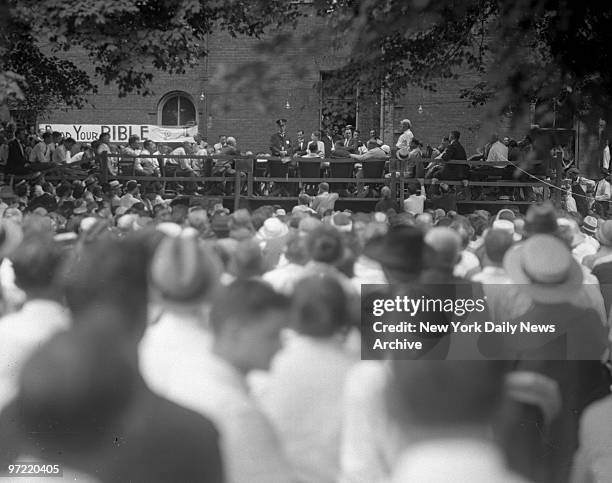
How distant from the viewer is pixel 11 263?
4547 mm

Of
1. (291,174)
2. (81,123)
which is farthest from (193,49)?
(81,123)

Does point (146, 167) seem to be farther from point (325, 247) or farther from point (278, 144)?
point (325, 247)

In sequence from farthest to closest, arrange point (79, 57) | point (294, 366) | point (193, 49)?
point (79, 57) → point (193, 49) → point (294, 366)

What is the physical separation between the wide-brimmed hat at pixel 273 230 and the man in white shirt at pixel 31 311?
2.28 meters

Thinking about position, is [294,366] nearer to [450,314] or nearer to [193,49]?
[450,314]

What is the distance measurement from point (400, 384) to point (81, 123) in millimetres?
20954

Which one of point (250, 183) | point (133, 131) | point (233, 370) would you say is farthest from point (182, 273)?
point (133, 131)

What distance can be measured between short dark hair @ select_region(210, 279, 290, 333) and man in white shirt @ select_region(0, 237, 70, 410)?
1.99 ft

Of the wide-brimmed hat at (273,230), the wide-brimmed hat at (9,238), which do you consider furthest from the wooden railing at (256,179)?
the wide-brimmed hat at (9,238)

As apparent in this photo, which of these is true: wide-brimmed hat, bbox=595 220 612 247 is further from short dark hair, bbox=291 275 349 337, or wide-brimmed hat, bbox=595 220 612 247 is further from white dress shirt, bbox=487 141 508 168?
white dress shirt, bbox=487 141 508 168

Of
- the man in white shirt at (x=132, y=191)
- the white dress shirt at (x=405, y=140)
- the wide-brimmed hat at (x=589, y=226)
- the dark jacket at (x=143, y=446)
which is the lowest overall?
the dark jacket at (x=143, y=446)

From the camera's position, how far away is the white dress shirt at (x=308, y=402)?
369 cm

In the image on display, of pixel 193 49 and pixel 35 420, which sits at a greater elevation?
pixel 193 49

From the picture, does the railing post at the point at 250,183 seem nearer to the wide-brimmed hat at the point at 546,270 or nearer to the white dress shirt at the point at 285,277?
the white dress shirt at the point at 285,277
